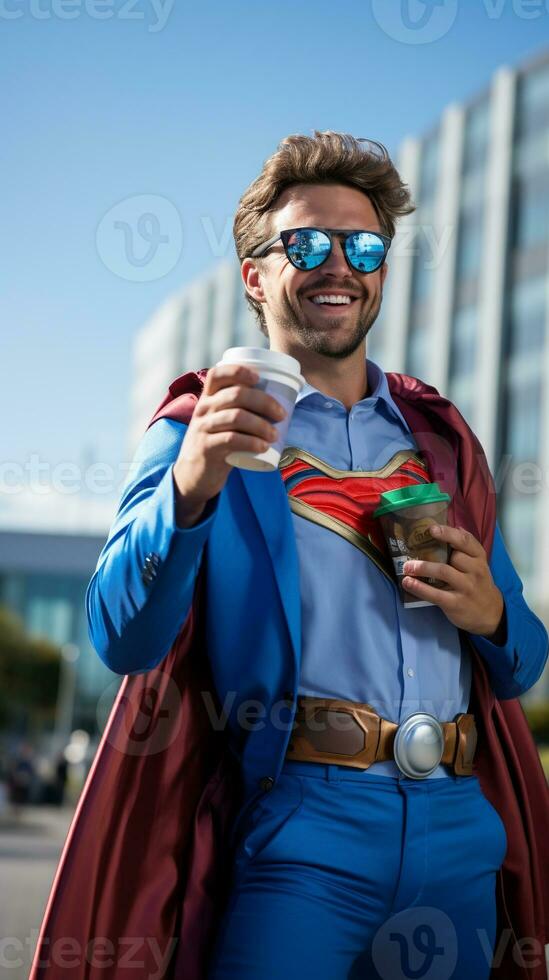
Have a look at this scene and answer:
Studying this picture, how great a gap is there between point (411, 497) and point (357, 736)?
1.56 feet

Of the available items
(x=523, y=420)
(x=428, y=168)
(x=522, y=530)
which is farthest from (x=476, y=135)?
(x=522, y=530)

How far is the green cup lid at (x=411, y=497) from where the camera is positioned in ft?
7.67

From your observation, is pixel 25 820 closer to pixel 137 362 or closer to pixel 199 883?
pixel 199 883

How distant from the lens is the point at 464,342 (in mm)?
40500

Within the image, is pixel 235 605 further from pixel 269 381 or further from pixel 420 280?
pixel 420 280

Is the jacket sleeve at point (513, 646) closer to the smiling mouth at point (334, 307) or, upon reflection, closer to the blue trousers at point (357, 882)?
the blue trousers at point (357, 882)

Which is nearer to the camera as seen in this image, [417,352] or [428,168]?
[417,352]

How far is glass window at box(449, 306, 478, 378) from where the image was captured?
4006cm

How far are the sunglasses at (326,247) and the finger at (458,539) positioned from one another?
629 millimetres

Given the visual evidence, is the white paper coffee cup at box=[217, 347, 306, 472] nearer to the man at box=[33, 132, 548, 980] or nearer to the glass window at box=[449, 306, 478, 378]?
the man at box=[33, 132, 548, 980]

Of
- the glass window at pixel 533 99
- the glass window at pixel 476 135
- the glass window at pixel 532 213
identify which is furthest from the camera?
the glass window at pixel 476 135

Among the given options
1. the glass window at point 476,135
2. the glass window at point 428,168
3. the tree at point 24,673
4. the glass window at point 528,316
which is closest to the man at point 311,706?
the glass window at point 528,316

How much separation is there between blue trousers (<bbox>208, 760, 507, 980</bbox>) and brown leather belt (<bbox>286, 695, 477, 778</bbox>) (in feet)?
0.10

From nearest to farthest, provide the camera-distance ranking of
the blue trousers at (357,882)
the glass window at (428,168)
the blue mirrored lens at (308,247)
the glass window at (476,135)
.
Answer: the blue trousers at (357,882) < the blue mirrored lens at (308,247) < the glass window at (476,135) < the glass window at (428,168)
